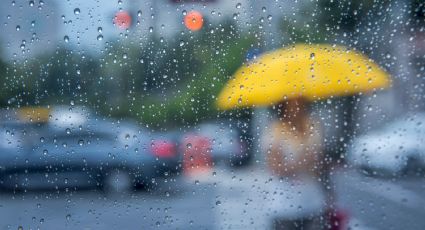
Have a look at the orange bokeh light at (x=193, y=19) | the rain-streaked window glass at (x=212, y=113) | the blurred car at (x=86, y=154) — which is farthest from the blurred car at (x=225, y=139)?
the orange bokeh light at (x=193, y=19)

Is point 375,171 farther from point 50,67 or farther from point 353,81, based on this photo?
point 50,67

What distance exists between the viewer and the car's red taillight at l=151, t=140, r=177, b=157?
6.75 feet

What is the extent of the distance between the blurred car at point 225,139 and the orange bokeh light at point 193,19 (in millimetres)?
332

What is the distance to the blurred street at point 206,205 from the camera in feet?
6.76

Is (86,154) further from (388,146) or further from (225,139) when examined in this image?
(388,146)

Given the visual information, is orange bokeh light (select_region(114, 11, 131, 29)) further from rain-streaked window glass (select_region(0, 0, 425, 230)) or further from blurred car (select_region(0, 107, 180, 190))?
blurred car (select_region(0, 107, 180, 190))

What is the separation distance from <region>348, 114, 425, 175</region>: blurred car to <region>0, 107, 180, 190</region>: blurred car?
61cm

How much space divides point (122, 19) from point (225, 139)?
525 mm

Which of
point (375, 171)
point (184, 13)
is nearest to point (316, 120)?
point (375, 171)

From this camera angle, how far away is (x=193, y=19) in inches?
82.3

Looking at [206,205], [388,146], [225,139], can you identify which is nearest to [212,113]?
[225,139]

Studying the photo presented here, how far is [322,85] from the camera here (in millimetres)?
2100

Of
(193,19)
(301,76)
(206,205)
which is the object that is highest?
(193,19)

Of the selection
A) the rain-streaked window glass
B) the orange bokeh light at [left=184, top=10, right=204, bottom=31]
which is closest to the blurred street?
the rain-streaked window glass
